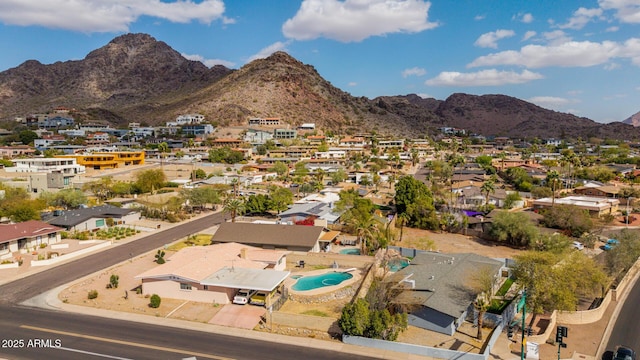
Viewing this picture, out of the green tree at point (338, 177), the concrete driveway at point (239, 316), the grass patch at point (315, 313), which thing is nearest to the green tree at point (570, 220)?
the grass patch at point (315, 313)

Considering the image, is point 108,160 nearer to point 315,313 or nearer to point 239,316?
point 239,316

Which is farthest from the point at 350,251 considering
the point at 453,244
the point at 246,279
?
the point at 246,279

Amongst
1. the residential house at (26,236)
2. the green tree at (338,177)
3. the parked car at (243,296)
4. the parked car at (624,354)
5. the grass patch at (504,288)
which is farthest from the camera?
the green tree at (338,177)

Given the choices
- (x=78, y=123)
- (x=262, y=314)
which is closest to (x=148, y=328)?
(x=262, y=314)

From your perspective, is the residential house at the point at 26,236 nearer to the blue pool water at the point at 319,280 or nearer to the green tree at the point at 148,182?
the blue pool water at the point at 319,280

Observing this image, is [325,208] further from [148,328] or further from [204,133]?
[204,133]

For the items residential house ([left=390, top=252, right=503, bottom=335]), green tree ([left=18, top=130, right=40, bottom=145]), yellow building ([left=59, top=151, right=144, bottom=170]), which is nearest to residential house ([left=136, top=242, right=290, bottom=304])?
residential house ([left=390, top=252, right=503, bottom=335])
